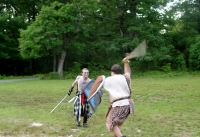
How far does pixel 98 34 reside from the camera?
2683 cm

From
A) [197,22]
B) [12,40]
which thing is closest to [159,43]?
[197,22]

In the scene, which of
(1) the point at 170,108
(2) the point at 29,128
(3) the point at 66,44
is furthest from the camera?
(3) the point at 66,44

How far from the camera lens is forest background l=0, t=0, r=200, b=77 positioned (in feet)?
71.1

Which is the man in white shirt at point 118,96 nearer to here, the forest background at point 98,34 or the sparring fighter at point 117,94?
the sparring fighter at point 117,94

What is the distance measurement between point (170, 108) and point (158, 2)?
17325 millimetres

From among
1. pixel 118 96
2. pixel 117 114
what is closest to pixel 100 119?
pixel 117 114

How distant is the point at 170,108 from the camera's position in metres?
9.33

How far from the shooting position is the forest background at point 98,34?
21672mm

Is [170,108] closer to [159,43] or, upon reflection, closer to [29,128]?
[29,128]

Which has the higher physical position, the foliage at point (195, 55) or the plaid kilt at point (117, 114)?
the foliage at point (195, 55)

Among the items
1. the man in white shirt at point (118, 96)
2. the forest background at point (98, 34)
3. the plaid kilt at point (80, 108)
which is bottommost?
the plaid kilt at point (80, 108)

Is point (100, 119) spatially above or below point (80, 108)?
below

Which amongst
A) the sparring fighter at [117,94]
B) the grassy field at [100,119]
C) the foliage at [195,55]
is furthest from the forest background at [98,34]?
the sparring fighter at [117,94]

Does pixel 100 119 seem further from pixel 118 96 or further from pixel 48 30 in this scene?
pixel 48 30
